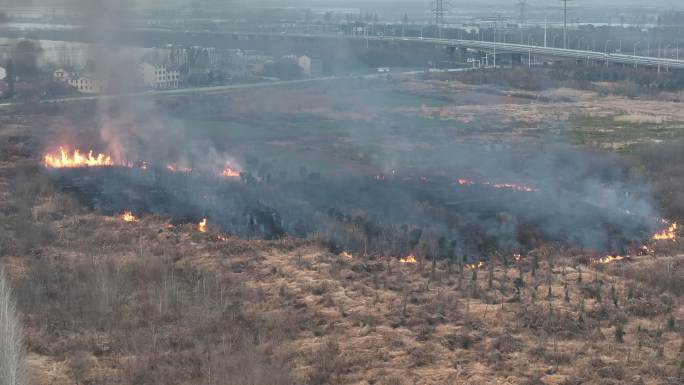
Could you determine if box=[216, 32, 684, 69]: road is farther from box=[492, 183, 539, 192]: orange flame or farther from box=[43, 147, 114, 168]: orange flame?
box=[492, 183, 539, 192]: orange flame

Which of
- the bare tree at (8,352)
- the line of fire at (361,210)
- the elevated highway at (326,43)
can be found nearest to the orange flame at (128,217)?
the line of fire at (361,210)

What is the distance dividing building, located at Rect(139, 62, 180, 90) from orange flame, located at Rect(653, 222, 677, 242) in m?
35.5

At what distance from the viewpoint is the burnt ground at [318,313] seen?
1462cm

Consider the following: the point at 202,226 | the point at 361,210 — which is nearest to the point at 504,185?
the point at 361,210

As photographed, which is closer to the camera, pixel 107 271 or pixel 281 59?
pixel 107 271

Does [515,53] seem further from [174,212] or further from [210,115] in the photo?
[174,212]

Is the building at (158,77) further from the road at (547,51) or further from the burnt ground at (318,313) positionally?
the burnt ground at (318,313)

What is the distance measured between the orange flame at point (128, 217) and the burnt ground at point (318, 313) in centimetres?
159

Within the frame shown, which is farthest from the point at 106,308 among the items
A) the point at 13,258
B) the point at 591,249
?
the point at 591,249

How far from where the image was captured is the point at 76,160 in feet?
104

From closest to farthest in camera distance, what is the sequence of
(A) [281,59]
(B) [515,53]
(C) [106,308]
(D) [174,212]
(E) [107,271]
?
(C) [106,308]
(E) [107,271]
(D) [174,212]
(A) [281,59]
(B) [515,53]

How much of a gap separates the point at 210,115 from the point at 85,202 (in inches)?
763

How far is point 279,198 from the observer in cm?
2584

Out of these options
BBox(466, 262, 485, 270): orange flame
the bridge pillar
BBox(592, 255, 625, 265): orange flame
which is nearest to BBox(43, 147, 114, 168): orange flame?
BBox(466, 262, 485, 270): orange flame
